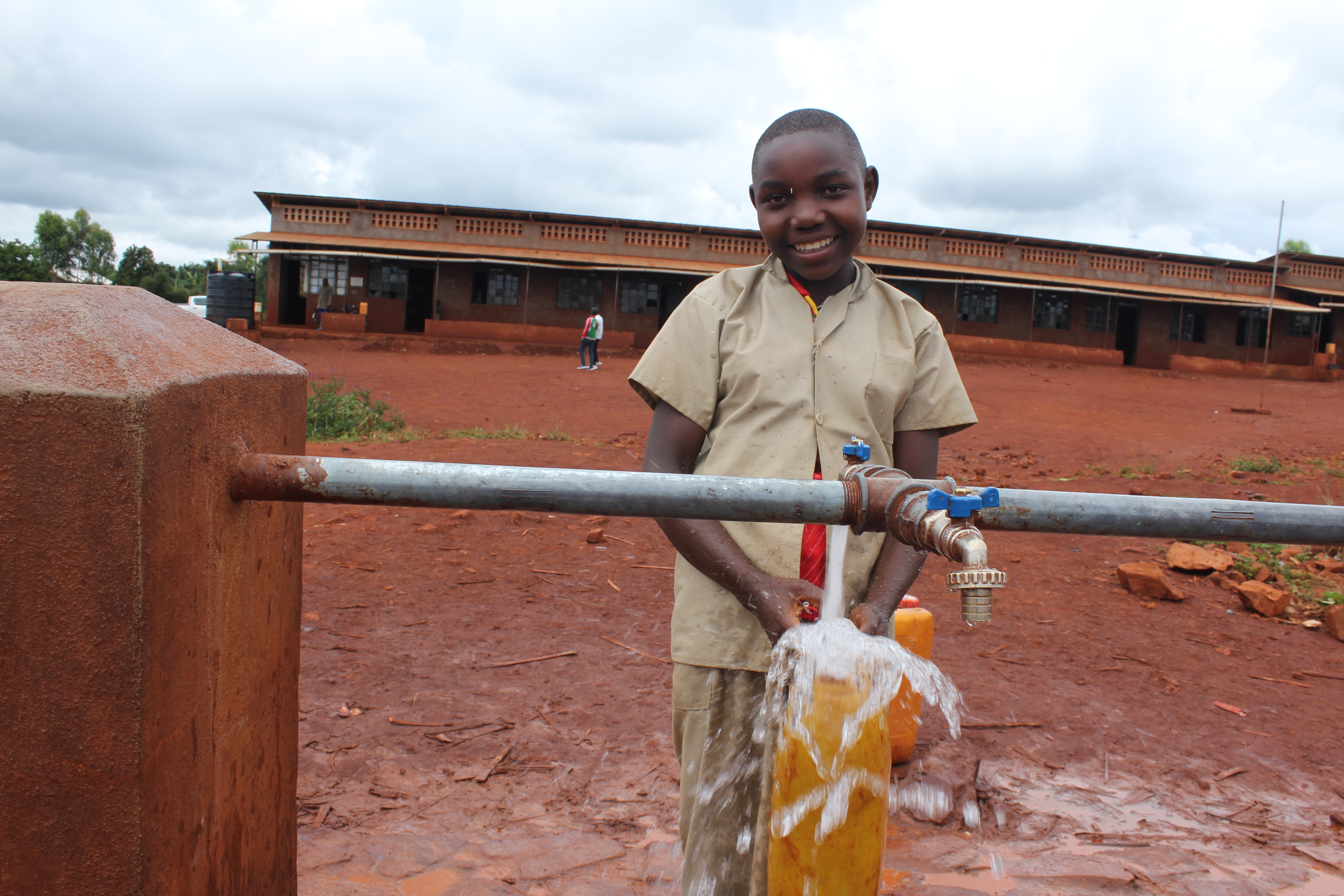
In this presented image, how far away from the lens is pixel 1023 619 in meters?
4.47

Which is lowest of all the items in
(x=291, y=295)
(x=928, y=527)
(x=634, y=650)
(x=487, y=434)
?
(x=634, y=650)

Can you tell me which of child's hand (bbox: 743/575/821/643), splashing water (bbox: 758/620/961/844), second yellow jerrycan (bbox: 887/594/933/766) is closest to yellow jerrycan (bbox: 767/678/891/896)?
splashing water (bbox: 758/620/961/844)

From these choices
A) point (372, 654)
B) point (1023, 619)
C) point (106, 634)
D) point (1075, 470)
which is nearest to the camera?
point (106, 634)

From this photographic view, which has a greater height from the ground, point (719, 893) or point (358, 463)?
point (358, 463)

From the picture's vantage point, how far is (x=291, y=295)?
2216 cm

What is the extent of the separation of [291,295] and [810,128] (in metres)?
23.1

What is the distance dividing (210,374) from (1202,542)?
6.03 metres

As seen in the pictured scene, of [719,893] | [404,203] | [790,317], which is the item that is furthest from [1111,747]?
[404,203]

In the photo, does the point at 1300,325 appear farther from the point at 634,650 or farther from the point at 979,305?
the point at 634,650

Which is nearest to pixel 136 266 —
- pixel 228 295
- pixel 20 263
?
pixel 20 263

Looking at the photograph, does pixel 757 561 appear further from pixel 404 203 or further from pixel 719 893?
pixel 404 203

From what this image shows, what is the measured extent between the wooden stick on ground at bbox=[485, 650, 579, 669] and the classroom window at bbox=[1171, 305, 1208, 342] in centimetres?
2259

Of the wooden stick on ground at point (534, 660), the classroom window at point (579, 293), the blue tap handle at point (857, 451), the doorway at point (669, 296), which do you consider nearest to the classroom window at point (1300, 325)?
the doorway at point (669, 296)

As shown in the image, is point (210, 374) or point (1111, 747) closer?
point (210, 374)
